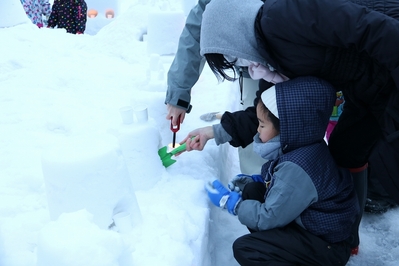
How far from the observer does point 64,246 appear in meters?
0.83

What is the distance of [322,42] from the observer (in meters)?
1.18

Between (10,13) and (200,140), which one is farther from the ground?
(200,140)

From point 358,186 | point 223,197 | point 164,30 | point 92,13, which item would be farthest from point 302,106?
point 92,13

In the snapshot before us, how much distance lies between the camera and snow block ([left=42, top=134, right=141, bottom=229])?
1.09m

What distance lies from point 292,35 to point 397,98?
37 cm

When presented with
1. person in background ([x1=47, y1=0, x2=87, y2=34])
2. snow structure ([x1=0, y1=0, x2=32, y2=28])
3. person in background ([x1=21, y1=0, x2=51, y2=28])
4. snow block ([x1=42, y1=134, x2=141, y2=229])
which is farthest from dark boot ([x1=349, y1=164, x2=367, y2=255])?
person in background ([x1=21, y1=0, x2=51, y2=28])

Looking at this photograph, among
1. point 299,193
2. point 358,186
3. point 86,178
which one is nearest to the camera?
point 86,178

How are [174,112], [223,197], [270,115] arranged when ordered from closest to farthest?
1. [270,115]
2. [223,197]
3. [174,112]

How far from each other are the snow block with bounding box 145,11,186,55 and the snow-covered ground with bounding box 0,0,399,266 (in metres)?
0.47

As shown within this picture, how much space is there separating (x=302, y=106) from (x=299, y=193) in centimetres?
30

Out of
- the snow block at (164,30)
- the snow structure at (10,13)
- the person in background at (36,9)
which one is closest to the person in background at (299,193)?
the snow block at (164,30)

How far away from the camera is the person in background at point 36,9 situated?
5379 mm

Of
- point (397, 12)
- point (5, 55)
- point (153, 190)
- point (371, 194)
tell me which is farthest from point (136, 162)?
point (5, 55)

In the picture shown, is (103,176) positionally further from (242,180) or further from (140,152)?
(242,180)
